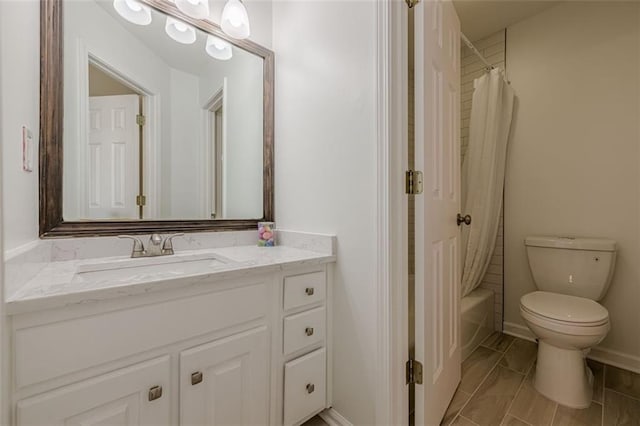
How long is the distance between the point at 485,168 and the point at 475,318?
1.08 meters

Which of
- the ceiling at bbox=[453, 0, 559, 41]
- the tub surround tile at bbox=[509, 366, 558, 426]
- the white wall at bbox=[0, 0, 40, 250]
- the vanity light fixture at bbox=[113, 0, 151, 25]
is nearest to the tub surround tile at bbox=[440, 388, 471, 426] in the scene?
the tub surround tile at bbox=[509, 366, 558, 426]

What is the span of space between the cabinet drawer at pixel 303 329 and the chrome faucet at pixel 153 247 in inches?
25.0

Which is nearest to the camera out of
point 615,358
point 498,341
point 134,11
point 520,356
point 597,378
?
point 134,11

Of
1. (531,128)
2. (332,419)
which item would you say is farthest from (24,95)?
(531,128)

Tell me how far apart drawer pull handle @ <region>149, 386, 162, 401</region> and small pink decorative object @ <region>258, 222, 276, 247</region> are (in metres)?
0.80

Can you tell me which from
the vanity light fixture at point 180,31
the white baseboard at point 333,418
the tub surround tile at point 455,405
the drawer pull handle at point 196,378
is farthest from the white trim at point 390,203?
the vanity light fixture at point 180,31

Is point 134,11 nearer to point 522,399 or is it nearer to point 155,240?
point 155,240

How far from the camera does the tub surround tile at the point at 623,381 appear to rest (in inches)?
57.1

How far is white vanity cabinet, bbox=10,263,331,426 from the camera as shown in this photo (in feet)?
2.15

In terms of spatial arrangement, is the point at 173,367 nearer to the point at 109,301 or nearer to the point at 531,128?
the point at 109,301

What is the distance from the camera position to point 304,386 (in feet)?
3.76

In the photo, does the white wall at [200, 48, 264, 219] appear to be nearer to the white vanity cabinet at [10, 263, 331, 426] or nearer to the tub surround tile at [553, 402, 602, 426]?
the white vanity cabinet at [10, 263, 331, 426]

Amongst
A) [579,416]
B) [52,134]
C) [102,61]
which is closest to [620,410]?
[579,416]

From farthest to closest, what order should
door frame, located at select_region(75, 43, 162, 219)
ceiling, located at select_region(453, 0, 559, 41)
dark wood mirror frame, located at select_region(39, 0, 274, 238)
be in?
ceiling, located at select_region(453, 0, 559, 41) < door frame, located at select_region(75, 43, 162, 219) < dark wood mirror frame, located at select_region(39, 0, 274, 238)
